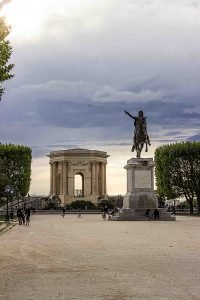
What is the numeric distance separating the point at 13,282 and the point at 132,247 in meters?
9.53

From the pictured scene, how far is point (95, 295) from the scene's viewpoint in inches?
411

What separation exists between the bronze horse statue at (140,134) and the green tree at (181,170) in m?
25.7

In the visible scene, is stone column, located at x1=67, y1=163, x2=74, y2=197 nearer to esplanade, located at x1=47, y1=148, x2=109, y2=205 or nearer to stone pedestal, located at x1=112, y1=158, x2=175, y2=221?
esplanade, located at x1=47, y1=148, x2=109, y2=205

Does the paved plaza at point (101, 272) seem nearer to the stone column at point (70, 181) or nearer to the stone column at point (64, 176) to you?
the stone column at point (64, 176)

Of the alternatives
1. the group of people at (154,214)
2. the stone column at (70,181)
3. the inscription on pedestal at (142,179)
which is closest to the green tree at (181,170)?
the inscription on pedestal at (142,179)

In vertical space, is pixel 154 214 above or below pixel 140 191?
below

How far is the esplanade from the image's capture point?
12556 cm

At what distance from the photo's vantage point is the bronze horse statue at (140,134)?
178 ft

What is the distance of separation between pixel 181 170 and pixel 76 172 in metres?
49.7

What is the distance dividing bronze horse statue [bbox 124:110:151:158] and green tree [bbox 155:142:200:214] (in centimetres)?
Result: 2565

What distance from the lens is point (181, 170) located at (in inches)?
3135

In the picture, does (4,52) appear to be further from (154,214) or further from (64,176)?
(64,176)

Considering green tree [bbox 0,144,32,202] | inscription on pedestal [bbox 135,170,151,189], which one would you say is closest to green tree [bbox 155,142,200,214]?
green tree [bbox 0,144,32,202]

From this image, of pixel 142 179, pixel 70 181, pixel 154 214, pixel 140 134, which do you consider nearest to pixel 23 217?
pixel 154 214
